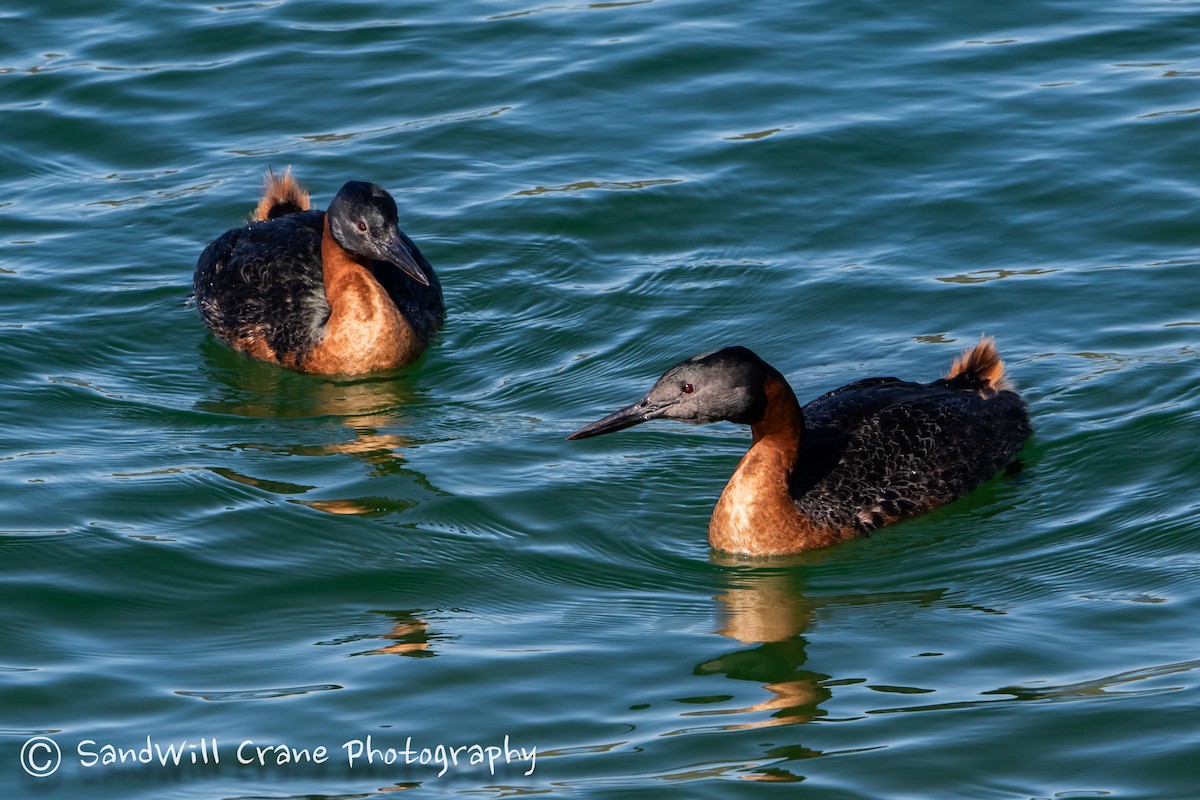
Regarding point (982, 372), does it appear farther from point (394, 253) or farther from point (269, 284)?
point (269, 284)

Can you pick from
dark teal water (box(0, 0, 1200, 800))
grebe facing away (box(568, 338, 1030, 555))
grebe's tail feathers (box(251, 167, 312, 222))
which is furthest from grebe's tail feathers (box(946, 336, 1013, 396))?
grebe's tail feathers (box(251, 167, 312, 222))

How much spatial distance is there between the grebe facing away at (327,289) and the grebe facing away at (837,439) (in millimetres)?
2753

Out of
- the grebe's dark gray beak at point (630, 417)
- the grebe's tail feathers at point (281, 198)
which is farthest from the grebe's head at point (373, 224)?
the grebe's dark gray beak at point (630, 417)

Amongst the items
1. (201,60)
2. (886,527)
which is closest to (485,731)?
(886,527)

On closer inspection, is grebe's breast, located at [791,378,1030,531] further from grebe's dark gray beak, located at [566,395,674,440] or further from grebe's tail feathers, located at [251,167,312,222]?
grebe's tail feathers, located at [251,167,312,222]

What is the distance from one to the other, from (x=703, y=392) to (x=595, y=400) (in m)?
2.17

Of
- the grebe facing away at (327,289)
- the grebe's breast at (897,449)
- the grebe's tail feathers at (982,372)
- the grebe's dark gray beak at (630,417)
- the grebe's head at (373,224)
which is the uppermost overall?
the grebe's head at (373,224)

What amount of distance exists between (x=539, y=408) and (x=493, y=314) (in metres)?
1.57

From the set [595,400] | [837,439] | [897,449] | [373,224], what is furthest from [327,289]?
[897,449]

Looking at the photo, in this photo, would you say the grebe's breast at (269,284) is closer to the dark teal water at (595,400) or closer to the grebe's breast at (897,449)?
the dark teal water at (595,400)

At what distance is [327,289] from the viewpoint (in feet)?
39.7

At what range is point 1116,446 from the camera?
33.3 feet

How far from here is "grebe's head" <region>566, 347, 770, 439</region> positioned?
9.03 m

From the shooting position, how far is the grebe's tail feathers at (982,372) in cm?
1041
